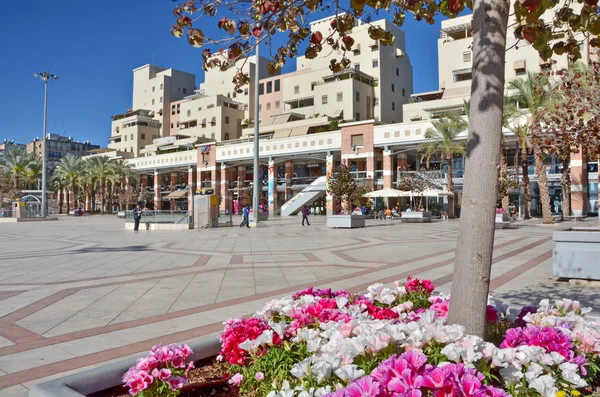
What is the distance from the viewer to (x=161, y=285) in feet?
26.6

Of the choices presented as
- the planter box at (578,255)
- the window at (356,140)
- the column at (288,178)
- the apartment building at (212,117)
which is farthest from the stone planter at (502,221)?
the apartment building at (212,117)

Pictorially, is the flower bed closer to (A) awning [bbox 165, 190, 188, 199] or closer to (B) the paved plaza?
(B) the paved plaza

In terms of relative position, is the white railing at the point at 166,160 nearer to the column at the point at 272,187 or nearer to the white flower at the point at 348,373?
the column at the point at 272,187

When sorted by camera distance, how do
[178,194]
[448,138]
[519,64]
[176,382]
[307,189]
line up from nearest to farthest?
[176,382]
[448,138]
[519,64]
[307,189]
[178,194]

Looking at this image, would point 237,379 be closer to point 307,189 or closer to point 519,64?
point 307,189

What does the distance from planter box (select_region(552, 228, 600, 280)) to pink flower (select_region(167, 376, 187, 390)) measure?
7.55 metres

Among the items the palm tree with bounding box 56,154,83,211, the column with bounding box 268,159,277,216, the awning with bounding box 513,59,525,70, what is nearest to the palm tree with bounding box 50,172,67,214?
the palm tree with bounding box 56,154,83,211

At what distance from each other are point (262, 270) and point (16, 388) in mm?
6472

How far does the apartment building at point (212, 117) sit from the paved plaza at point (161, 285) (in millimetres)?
55982

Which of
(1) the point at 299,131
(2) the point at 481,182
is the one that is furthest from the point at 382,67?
(2) the point at 481,182

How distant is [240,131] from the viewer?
7281cm

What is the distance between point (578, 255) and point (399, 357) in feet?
23.2

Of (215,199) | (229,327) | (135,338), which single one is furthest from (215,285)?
(215,199)

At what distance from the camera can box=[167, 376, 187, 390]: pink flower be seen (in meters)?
2.54
